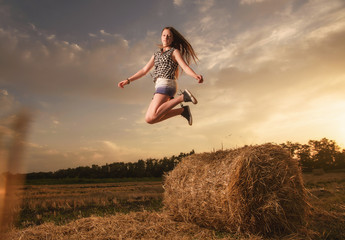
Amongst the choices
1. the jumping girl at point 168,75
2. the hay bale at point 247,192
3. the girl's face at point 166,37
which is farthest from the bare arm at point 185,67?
the hay bale at point 247,192

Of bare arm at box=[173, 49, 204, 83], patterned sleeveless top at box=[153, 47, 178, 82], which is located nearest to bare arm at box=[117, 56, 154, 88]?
patterned sleeveless top at box=[153, 47, 178, 82]

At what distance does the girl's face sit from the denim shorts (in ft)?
2.21

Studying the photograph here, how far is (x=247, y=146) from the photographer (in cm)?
587

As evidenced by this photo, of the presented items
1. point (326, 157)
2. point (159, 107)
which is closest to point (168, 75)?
point (159, 107)

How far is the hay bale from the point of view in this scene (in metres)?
5.11

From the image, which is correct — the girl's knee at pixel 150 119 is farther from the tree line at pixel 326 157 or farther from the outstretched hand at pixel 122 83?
the tree line at pixel 326 157

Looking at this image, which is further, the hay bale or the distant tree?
the distant tree

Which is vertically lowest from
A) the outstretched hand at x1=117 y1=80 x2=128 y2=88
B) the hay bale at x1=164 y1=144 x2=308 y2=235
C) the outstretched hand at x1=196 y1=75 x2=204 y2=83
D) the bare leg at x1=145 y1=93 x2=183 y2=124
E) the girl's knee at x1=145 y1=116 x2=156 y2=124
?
the hay bale at x1=164 y1=144 x2=308 y2=235

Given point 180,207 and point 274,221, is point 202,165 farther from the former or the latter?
point 274,221

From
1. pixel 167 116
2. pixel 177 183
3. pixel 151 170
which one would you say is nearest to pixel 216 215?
pixel 177 183

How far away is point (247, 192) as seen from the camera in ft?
16.8

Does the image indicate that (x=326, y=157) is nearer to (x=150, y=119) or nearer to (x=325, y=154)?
(x=325, y=154)

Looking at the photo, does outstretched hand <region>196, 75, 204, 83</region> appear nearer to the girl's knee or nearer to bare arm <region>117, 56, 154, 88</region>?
the girl's knee

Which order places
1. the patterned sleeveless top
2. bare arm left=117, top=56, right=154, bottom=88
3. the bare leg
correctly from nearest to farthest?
the bare leg → the patterned sleeveless top → bare arm left=117, top=56, right=154, bottom=88
